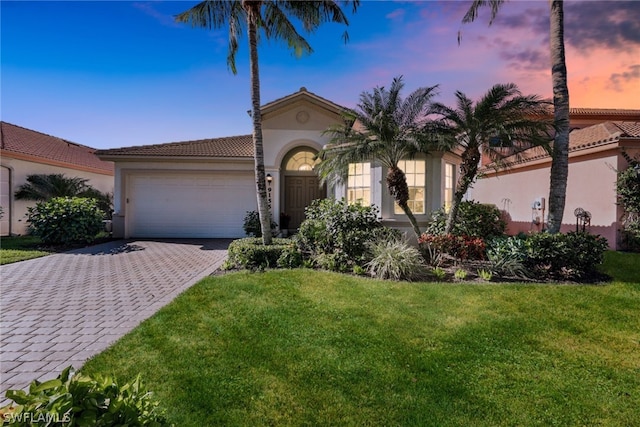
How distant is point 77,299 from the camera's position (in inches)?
233

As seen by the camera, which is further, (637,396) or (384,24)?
(384,24)

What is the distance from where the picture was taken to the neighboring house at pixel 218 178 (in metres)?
14.0

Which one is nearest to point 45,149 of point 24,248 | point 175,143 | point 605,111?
point 175,143

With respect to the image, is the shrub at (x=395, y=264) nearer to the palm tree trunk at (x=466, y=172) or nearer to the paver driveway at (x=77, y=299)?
the palm tree trunk at (x=466, y=172)

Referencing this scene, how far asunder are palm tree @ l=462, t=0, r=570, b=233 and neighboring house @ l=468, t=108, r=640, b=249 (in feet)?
4.13

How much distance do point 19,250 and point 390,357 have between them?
13548 mm

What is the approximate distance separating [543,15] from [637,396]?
10.6 metres

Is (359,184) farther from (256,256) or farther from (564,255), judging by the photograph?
(564,255)

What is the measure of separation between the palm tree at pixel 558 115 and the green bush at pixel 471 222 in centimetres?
204

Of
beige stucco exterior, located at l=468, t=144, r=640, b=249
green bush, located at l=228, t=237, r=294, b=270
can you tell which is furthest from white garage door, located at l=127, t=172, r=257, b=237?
beige stucco exterior, located at l=468, t=144, r=640, b=249

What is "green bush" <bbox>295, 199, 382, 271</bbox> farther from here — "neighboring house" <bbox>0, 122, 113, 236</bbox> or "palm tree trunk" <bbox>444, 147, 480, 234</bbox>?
"neighboring house" <bbox>0, 122, 113, 236</bbox>

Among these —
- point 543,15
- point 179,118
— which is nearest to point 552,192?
point 543,15

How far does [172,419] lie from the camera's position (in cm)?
273

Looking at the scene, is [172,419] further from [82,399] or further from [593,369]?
[593,369]
